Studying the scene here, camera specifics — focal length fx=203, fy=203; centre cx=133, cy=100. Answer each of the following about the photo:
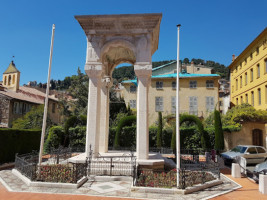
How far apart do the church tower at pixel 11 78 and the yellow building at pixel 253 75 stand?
40.5 metres

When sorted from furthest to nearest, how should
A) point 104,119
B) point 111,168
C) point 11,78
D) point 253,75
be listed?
point 11,78 → point 253,75 → point 104,119 → point 111,168

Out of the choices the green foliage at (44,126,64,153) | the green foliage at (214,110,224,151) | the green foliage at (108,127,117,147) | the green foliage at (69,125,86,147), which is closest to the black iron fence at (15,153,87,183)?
the green foliage at (44,126,64,153)

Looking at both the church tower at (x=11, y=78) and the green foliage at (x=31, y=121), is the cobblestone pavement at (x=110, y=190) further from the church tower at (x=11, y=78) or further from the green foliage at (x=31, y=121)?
the church tower at (x=11, y=78)

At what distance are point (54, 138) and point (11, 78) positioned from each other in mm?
23268

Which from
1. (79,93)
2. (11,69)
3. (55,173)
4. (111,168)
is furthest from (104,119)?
(11,69)

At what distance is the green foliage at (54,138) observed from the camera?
22.6 metres

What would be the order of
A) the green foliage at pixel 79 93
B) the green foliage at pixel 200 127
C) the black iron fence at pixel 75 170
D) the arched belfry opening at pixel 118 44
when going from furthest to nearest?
the green foliage at pixel 79 93, the green foliage at pixel 200 127, the arched belfry opening at pixel 118 44, the black iron fence at pixel 75 170

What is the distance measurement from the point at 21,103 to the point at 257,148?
3255cm

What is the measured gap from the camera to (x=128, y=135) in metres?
24.4

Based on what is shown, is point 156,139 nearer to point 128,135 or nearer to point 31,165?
point 128,135

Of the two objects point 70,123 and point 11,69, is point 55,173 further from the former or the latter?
point 11,69

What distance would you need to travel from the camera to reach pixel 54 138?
23.0 m

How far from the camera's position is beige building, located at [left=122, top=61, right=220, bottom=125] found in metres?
34.2

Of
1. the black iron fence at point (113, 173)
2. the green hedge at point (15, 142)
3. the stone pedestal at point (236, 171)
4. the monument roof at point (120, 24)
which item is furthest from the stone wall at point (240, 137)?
the green hedge at point (15, 142)
